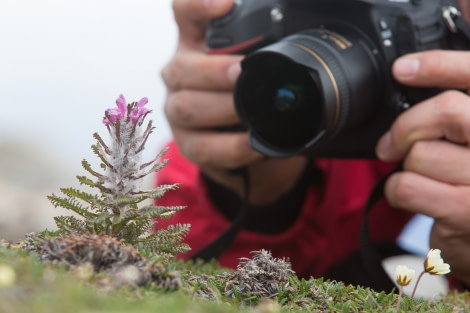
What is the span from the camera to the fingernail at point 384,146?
8.84 ft

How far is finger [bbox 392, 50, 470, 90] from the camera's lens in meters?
2.51

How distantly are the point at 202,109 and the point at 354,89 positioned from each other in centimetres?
93

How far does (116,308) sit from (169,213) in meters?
0.46

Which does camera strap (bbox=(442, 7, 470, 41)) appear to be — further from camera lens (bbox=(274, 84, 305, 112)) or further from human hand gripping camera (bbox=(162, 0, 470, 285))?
camera lens (bbox=(274, 84, 305, 112))

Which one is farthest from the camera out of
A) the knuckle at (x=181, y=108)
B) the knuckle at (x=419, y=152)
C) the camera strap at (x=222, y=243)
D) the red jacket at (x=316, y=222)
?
the red jacket at (x=316, y=222)

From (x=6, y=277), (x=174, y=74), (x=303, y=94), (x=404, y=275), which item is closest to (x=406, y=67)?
(x=303, y=94)

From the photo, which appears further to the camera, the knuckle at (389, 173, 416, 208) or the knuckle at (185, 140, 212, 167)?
the knuckle at (185, 140, 212, 167)

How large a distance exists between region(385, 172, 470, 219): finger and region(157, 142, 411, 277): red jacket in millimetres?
1150

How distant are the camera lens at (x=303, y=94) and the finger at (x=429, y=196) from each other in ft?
1.23

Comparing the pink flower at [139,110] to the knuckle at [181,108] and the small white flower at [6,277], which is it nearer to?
the small white flower at [6,277]

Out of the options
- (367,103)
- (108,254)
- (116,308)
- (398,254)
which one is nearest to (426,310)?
(108,254)

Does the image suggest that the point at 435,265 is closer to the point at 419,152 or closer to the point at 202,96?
the point at 419,152

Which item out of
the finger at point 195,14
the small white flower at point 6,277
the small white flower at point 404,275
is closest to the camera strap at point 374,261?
the finger at point 195,14

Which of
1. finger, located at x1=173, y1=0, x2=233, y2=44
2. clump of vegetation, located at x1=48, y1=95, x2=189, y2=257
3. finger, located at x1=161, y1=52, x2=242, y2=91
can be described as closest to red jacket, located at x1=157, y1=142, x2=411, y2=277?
finger, located at x1=161, y1=52, x2=242, y2=91
